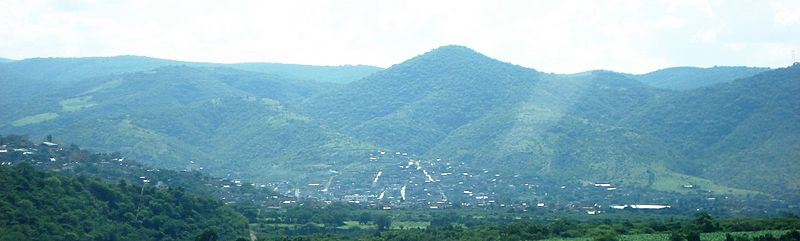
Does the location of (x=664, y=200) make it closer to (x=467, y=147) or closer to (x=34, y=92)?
(x=467, y=147)

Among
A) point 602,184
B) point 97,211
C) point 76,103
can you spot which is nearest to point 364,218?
point 97,211

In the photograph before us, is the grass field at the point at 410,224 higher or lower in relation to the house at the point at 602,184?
higher

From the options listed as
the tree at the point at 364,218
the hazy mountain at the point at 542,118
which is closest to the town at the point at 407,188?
the hazy mountain at the point at 542,118

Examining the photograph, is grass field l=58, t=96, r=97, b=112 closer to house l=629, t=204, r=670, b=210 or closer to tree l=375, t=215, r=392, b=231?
house l=629, t=204, r=670, b=210

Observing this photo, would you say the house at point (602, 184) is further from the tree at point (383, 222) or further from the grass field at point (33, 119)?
the grass field at point (33, 119)

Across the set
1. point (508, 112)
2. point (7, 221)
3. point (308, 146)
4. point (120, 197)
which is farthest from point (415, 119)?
point (7, 221)

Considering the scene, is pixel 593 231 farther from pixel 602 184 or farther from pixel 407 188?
pixel 602 184
